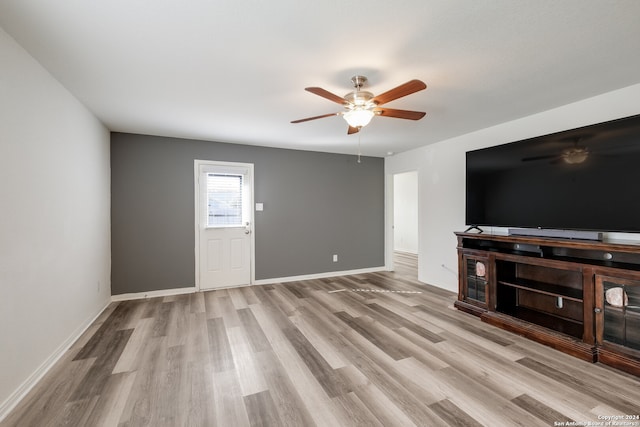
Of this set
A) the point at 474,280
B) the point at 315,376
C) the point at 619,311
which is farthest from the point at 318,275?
the point at 619,311

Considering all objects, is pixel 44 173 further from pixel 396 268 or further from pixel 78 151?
pixel 396 268

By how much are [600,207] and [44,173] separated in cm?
476

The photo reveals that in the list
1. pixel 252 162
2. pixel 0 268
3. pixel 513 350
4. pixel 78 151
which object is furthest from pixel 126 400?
pixel 252 162

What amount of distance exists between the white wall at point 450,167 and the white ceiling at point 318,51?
19 cm

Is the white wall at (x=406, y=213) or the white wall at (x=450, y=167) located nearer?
the white wall at (x=450, y=167)

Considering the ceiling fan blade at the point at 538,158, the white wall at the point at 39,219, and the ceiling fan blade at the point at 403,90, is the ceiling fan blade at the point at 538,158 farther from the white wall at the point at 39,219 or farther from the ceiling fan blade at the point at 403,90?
the white wall at the point at 39,219

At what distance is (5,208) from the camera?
5.81 ft

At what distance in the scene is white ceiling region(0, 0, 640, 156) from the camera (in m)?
1.58

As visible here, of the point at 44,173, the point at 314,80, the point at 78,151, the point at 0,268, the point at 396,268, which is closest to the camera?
the point at 0,268

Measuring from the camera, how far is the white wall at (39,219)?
179cm

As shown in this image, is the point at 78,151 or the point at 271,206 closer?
the point at 78,151

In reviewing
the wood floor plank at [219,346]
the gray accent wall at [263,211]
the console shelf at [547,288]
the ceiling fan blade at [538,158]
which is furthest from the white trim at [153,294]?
the ceiling fan blade at [538,158]

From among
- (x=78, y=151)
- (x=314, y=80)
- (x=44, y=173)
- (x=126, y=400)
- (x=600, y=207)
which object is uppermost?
(x=314, y=80)

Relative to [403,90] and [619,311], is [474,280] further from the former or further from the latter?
[403,90]
